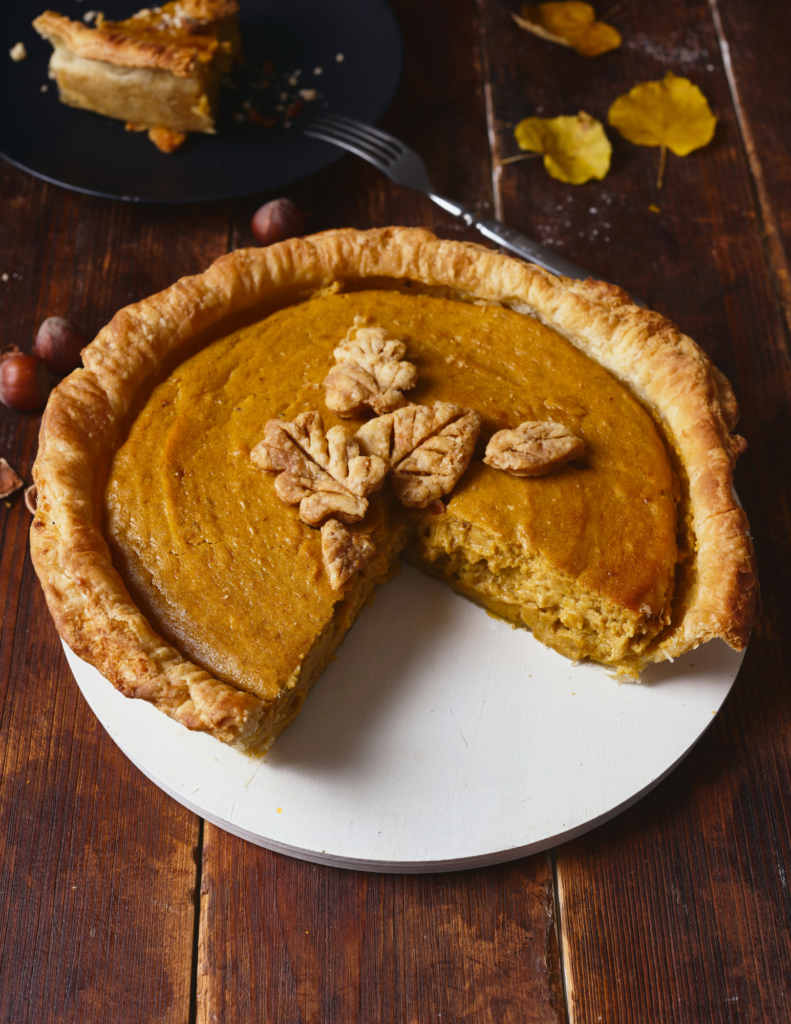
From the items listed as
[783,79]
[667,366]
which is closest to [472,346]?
[667,366]

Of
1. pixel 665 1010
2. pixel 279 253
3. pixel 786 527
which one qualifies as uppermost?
pixel 279 253

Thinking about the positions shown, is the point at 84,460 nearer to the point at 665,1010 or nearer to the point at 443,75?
the point at 665,1010

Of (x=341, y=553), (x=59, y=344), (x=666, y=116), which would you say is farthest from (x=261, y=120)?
(x=341, y=553)

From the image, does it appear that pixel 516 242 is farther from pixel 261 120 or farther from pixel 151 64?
pixel 151 64

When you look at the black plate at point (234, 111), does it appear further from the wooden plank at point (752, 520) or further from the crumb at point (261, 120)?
the wooden plank at point (752, 520)

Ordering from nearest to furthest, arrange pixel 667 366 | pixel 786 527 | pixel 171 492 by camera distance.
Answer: pixel 171 492 < pixel 667 366 < pixel 786 527

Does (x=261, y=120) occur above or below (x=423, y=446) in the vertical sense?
above

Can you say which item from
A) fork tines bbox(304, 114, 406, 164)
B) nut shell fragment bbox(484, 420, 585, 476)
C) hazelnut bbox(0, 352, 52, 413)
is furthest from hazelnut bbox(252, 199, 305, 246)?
nut shell fragment bbox(484, 420, 585, 476)
